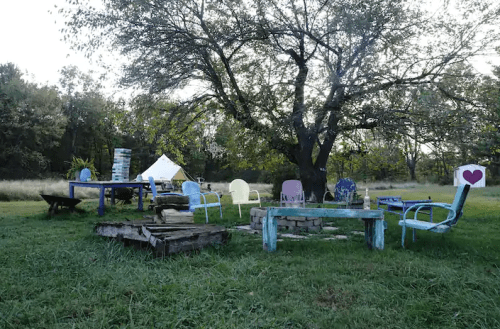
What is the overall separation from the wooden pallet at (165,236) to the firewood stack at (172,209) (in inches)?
30.3

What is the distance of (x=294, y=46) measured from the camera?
951cm

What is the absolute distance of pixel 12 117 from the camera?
25375 mm

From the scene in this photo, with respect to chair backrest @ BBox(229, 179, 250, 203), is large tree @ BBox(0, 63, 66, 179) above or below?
above

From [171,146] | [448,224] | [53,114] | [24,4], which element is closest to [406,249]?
[448,224]

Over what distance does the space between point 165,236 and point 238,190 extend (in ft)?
11.4

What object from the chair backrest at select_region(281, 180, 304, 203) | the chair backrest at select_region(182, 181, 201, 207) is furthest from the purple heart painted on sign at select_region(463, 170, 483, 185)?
the chair backrest at select_region(182, 181, 201, 207)

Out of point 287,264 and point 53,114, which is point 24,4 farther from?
point 53,114

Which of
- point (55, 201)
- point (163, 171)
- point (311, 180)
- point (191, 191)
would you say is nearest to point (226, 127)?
point (311, 180)

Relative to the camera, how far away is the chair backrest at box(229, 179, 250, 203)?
277 inches

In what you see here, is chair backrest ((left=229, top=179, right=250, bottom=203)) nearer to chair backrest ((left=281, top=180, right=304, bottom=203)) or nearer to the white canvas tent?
chair backrest ((left=281, top=180, right=304, bottom=203))

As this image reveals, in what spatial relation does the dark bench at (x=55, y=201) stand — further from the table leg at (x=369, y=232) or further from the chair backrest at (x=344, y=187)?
the chair backrest at (x=344, y=187)

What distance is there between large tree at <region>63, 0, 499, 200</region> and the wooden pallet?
4.59 metres

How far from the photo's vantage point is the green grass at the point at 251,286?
2.17 m

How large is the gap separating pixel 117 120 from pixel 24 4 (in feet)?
13.8
